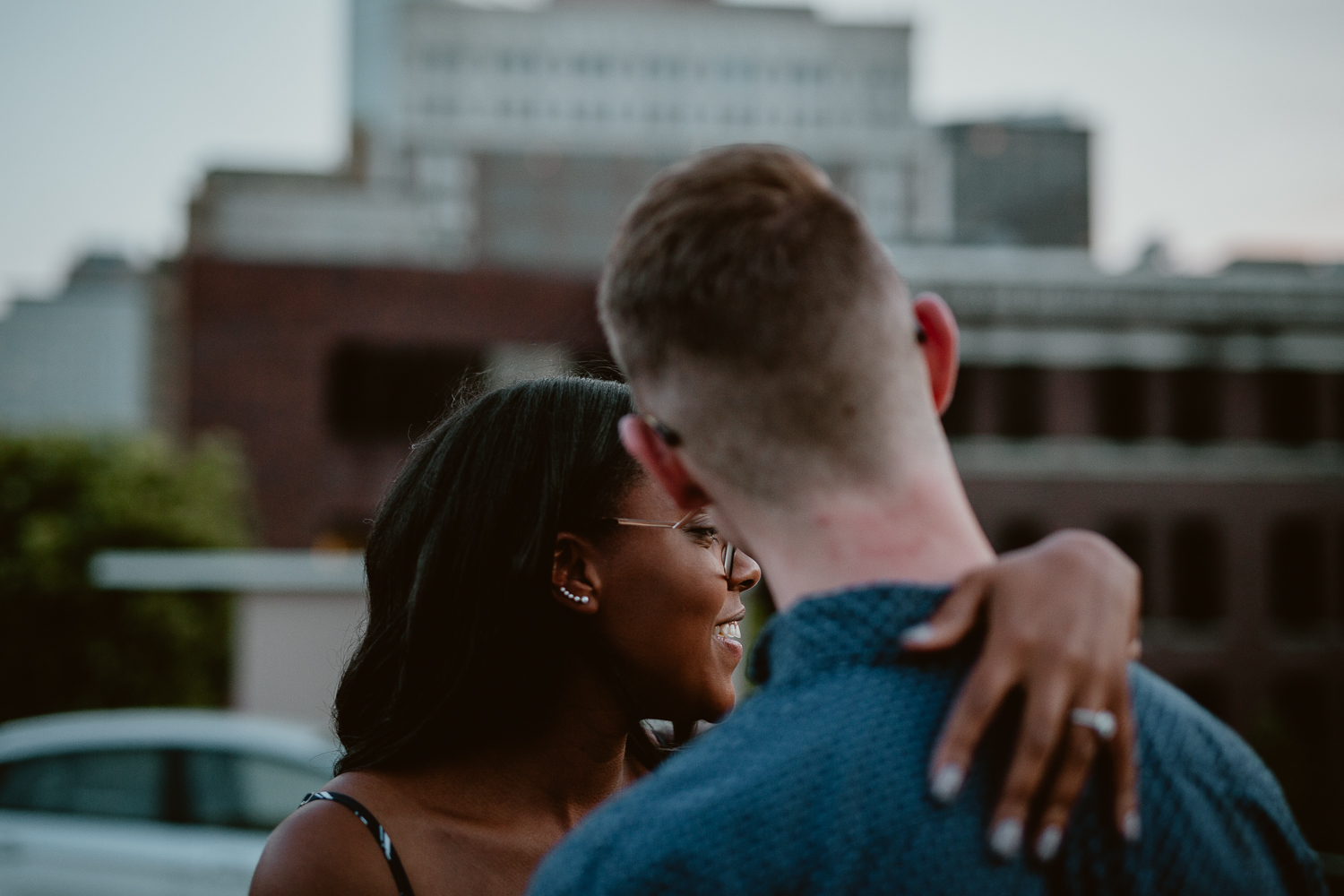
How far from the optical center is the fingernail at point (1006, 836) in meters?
0.96

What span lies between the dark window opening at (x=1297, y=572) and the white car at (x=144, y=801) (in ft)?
90.3

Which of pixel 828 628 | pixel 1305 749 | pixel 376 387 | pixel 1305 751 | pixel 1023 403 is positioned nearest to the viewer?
pixel 828 628

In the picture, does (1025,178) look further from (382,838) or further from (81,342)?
(81,342)

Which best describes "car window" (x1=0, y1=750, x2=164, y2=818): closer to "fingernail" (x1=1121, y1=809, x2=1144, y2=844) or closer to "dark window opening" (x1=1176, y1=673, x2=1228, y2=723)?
"fingernail" (x1=1121, y1=809, x2=1144, y2=844)

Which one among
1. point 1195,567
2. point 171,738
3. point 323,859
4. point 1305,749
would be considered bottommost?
point 1305,749

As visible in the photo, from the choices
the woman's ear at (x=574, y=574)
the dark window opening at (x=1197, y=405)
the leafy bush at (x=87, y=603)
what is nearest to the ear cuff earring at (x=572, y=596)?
the woman's ear at (x=574, y=574)

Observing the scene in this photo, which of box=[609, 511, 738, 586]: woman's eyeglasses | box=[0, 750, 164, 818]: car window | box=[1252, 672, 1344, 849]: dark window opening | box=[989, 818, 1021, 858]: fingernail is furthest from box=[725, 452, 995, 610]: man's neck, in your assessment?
box=[1252, 672, 1344, 849]: dark window opening

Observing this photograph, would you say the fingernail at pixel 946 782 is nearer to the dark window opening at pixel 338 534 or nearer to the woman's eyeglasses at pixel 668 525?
the woman's eyeglasses at pixel 668 525

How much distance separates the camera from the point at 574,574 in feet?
6.48

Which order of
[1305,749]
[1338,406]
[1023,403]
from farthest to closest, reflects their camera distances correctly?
[1338,406]
[1023,403]
[1305,749]

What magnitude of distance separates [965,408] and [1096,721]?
27136mm

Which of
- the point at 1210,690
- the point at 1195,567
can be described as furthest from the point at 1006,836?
the point at 1210,690

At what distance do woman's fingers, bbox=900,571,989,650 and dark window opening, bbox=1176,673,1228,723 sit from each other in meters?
29.0

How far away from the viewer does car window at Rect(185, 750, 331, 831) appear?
6.15m
